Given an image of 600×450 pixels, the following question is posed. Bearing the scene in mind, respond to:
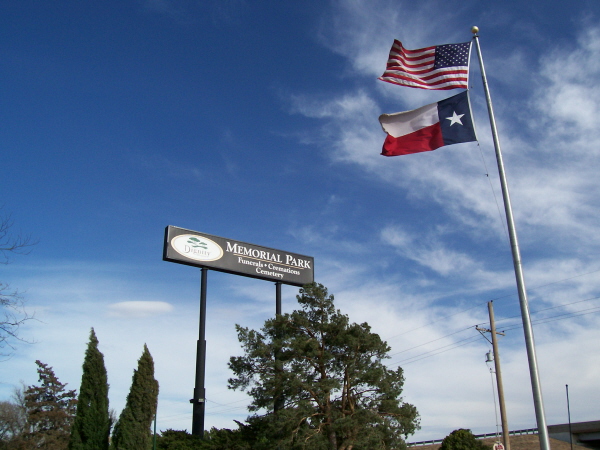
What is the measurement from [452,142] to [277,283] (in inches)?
729

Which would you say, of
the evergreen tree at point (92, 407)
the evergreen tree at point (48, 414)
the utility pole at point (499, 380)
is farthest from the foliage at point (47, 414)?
the utility pole at point (499, 380)

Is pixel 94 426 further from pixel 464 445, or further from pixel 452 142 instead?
pixel 452 142

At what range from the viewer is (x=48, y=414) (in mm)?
52938

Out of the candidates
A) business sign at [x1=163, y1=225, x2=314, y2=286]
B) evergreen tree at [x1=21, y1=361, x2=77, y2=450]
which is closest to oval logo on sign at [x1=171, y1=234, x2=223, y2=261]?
business sign at [x1=163, y1=225, x2=314, y2=286]

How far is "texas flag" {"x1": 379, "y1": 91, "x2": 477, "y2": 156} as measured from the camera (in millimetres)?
13211

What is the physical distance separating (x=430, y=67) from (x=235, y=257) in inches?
668

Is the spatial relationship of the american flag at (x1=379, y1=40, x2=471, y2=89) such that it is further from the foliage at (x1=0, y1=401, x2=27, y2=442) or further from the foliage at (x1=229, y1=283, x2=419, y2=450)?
the foliage at (x1=0, y1=401, x2=27, y2=442)

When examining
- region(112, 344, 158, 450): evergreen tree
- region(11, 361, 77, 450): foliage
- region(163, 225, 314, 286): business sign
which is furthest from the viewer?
region(11, 361, 77, 450): foliage

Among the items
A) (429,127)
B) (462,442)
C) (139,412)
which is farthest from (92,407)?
(429,127)

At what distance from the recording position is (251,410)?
24500 millimetres

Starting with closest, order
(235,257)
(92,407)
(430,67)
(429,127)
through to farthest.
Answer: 1. (429,127)
2. (430,67)
3. (92,407)
4. (235,257)

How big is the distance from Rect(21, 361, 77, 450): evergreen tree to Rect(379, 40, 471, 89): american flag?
47295 millimetres

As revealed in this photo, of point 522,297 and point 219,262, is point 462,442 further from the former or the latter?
point 522,297

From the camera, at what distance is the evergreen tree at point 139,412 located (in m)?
24.5
